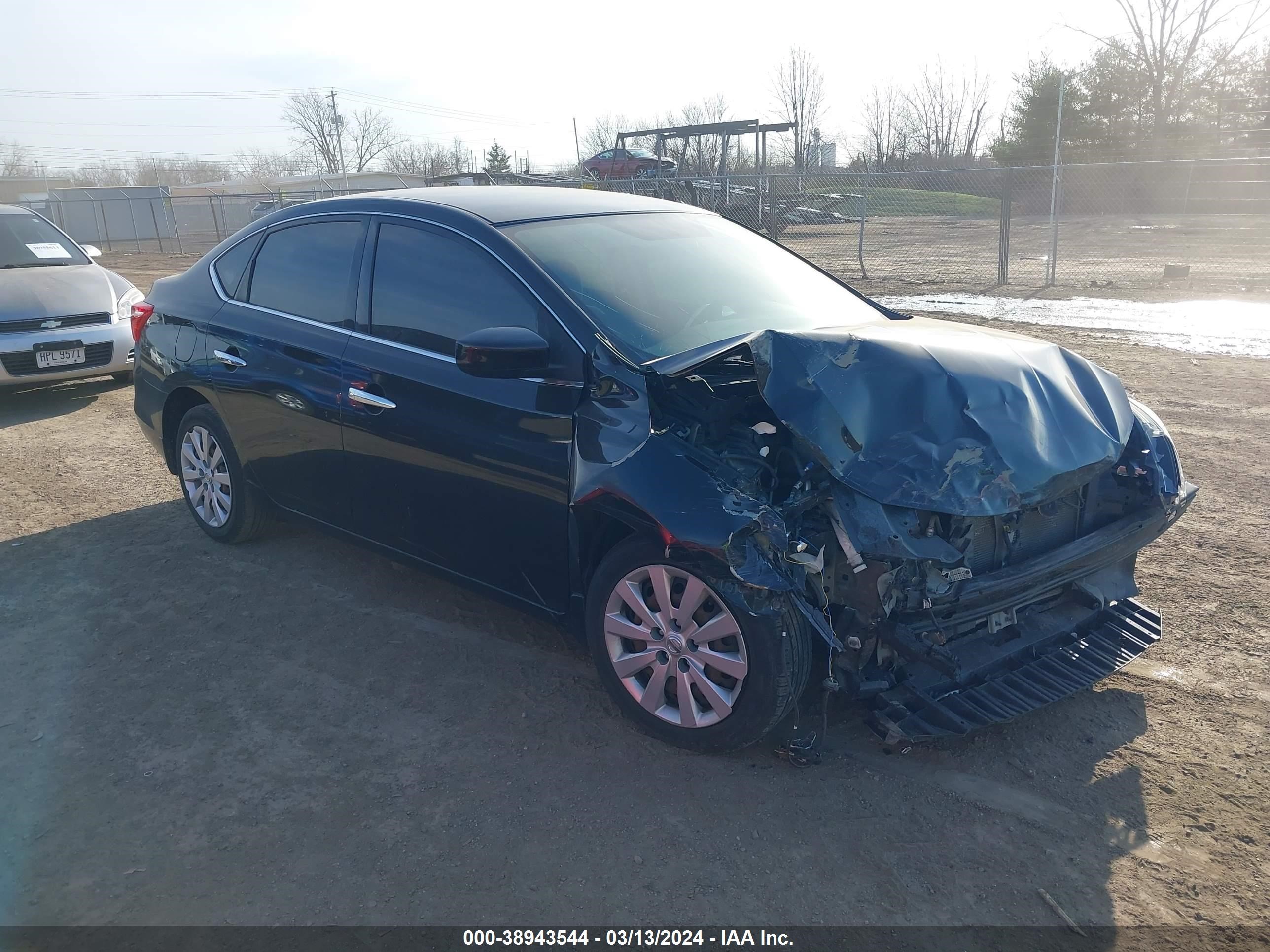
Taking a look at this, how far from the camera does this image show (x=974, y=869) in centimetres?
272

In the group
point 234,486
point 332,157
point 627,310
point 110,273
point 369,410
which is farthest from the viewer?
point 332,157

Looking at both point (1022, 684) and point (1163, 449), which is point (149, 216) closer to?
point (1163, 449)

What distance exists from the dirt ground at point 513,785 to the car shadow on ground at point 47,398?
13.9 feet

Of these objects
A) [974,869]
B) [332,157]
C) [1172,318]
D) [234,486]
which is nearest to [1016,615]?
[974,869]

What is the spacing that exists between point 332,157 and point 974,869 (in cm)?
8120

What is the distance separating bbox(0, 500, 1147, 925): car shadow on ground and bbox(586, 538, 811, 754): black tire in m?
0.12

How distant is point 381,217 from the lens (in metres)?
4.17

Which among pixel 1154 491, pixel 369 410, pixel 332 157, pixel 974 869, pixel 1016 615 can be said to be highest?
pixel 332 157

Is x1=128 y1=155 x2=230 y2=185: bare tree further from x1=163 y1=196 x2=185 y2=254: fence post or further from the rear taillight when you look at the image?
the rear taillight

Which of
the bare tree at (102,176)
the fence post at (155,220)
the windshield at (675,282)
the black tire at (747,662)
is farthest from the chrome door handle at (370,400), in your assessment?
the bare tree at (102,176)

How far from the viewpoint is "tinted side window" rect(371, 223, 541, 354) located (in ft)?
11.9

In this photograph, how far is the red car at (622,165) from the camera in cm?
2900

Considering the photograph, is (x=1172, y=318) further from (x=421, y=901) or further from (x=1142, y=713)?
→ (x=421, y=901)

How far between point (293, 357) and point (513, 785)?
7.63 ft
